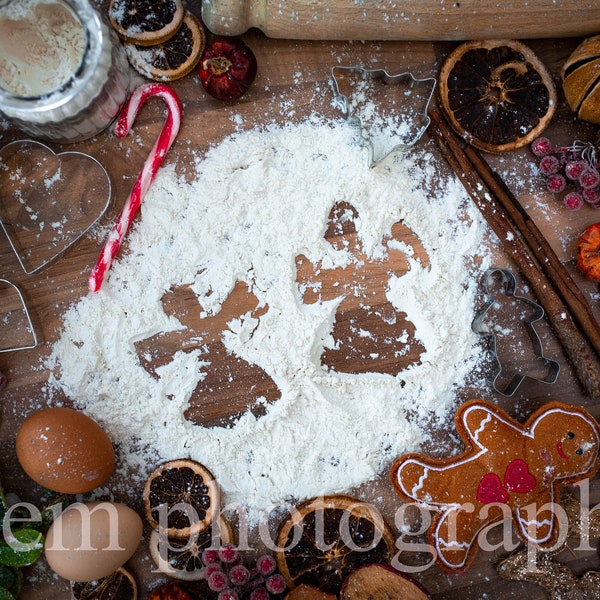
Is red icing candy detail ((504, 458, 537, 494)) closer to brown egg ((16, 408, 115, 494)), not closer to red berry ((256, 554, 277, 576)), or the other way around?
red berry ((256, 554, 277, 576))

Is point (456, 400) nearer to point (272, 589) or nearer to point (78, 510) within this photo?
point (272, 589)

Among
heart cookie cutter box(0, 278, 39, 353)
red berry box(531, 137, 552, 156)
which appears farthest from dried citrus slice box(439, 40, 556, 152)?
heart cookie cutter box(0, 278, 39, 353)

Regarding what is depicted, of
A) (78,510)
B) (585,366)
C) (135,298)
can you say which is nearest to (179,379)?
(135,298)

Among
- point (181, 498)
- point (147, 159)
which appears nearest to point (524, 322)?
point (181, 498)

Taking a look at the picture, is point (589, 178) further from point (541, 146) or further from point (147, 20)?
point (147, 20)

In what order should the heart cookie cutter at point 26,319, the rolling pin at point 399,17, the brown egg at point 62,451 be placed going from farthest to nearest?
1. the heart cookie cutter at point 26,319
2. the rolling pin at point 399,17
3. the brown egg at point 62,451

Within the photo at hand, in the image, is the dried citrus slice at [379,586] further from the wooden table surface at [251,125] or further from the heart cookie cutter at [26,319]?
the heart cookie cutter at [26,319]

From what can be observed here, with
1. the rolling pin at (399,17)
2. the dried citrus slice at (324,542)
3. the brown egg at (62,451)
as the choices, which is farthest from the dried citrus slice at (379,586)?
the rolling pin at (399,17)
